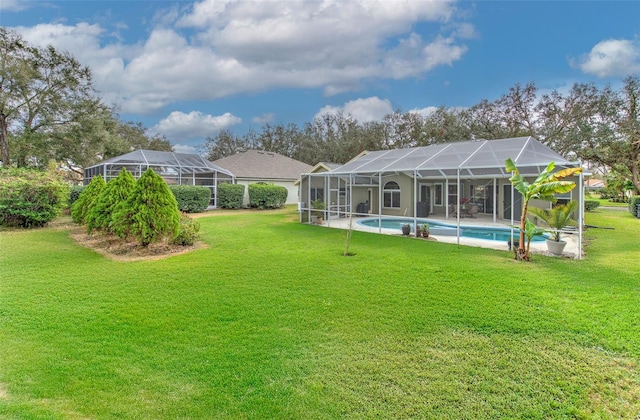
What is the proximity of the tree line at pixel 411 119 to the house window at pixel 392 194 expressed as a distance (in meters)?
12.6

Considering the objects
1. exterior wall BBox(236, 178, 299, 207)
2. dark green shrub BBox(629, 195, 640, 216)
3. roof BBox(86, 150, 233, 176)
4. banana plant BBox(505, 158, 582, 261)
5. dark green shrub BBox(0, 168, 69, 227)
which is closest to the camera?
banana plant BBox(505, 158, 582, 261)

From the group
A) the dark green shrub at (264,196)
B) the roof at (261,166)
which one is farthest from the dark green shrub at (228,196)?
the roof at (261,166)

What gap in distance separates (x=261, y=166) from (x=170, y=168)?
8.49 meters

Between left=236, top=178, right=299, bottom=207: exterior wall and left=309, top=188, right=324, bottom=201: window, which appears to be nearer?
left=309, top=188, right=324, bottom=201: window

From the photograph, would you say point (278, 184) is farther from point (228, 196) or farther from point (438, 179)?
point (438, 179)

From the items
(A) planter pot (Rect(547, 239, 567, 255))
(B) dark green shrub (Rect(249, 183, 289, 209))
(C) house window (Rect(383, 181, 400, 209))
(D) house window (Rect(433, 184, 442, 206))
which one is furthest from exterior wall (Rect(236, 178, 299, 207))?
(A) planter pot (Rect(547, 239, 567, 255))

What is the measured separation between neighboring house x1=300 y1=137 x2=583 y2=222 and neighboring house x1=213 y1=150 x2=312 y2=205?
7.44 metres

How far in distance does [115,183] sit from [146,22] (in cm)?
635

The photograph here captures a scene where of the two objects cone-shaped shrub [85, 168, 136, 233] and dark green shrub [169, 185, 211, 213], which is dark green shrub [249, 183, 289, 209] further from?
cone-shaped shrub [85, 168, 136, 233]

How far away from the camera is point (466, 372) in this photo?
144 inches

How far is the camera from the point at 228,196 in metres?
23.5

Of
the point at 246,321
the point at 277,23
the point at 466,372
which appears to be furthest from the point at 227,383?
the point at 277,23

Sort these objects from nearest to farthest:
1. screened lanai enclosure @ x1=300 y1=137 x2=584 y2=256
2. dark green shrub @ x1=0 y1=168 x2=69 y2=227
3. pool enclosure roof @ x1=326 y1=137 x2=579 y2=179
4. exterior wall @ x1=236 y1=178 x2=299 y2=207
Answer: pool enclosure roof @ x1=326 y1=137 x2=579 y2=179, dark green shrub @ x1=0 y1=168 x2=69 y2=227, screened lanai enclosure @ x1=300 y1=137 x2=584 y2=256, exterior wall @ x1=236 y1=178 x2=299 y2=207

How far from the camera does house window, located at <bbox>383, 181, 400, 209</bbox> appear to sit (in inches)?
812
